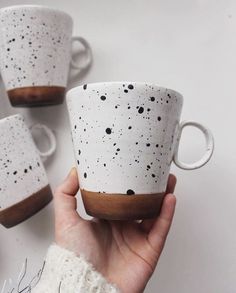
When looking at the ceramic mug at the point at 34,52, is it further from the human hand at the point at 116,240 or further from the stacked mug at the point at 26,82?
the human hand at the point at 116,240

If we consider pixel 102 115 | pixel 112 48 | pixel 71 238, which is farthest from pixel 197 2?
pixel 71 238

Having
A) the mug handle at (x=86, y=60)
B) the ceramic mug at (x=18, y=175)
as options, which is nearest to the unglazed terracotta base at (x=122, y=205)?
the ceramic mug at (x=18, y=175)

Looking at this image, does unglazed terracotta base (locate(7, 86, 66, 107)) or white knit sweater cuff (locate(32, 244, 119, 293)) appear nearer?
white knit sweater cuff (locate(32, 244, 119, 293))

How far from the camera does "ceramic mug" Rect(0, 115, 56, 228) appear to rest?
1.99 feet

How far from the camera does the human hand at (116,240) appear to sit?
1.84 ft

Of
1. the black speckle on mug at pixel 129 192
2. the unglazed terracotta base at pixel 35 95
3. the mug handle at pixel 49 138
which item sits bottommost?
the mug handle at pixel 49 138

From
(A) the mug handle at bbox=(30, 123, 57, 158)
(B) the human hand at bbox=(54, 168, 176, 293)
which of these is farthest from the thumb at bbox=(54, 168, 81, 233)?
(A) the mug handle at bbox=(30, 123, 57, 158)

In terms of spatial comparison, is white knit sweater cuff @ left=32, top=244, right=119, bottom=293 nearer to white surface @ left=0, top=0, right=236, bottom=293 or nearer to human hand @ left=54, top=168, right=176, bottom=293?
human hand @ left=54, top=168, right=176, bottom=293

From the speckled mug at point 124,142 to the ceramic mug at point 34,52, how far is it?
0.14 metres

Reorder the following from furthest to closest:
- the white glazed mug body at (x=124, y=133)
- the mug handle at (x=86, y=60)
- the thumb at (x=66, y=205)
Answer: the mug handle at (x=86, y=60) → the thumb at (x=66, y=205) → the white glazed mug body at (x=124, y=133)

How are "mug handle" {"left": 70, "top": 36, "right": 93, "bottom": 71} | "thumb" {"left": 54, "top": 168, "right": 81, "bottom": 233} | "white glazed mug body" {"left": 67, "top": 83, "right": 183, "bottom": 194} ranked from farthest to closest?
"mug handle" {"left": 70, "top": 36, "right": 93, "bottom": 71} → "thumb" {"left": 54, "top": 168, "right": 81, "bottom": 233} → "white glazed mug body" {"left": 67, "top": 83, "right": 183, "bottom": 194}

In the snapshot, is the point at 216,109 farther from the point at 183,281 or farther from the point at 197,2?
the point at 183,281

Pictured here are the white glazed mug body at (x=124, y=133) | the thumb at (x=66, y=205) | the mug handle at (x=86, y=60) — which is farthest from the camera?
the mug handle at (x=86, y=60)

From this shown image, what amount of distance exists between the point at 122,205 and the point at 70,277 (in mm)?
118
